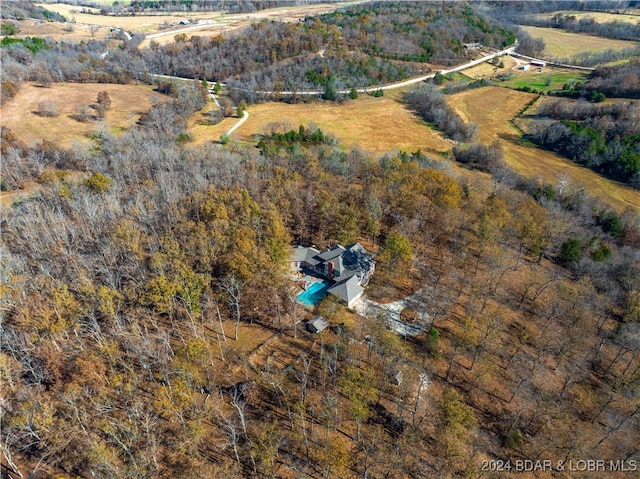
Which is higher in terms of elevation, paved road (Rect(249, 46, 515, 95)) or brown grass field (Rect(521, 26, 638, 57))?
brown grass field (Rect(521, 26, 638, 57))

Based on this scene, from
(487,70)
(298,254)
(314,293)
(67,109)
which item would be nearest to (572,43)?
(487,70)

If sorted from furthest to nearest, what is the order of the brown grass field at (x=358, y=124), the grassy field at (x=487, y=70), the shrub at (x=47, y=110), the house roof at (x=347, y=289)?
the grassy field at (x=487, y=70), the brown grass field at (x=358, y=124), the shrub at (x=47, y=110), the house roof at (x=347, y=289)

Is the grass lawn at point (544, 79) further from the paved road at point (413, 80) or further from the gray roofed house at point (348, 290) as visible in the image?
the gray roofed house at point (348, 290)

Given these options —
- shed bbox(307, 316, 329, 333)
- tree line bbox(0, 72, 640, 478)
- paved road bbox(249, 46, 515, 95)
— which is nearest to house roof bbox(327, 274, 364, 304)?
tree line bbox(0, 72, 640, 478)

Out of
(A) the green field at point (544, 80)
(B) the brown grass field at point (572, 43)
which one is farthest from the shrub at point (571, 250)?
(B) the brown grass field at point (572, 43)

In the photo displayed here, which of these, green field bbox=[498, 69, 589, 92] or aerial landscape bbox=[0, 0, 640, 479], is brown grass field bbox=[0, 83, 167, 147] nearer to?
aerial landscape bbox=[0, 0, 640, 479]

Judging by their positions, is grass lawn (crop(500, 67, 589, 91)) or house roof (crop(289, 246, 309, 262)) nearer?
house roof (crop(289, 246, 309, 262))

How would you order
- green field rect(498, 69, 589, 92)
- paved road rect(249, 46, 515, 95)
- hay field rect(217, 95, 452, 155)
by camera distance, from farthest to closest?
green field rect(498, 69, 589, 92)
paved road rect(249, 46, 515, 95)
hay field rect(217, 95, 452, 155)
